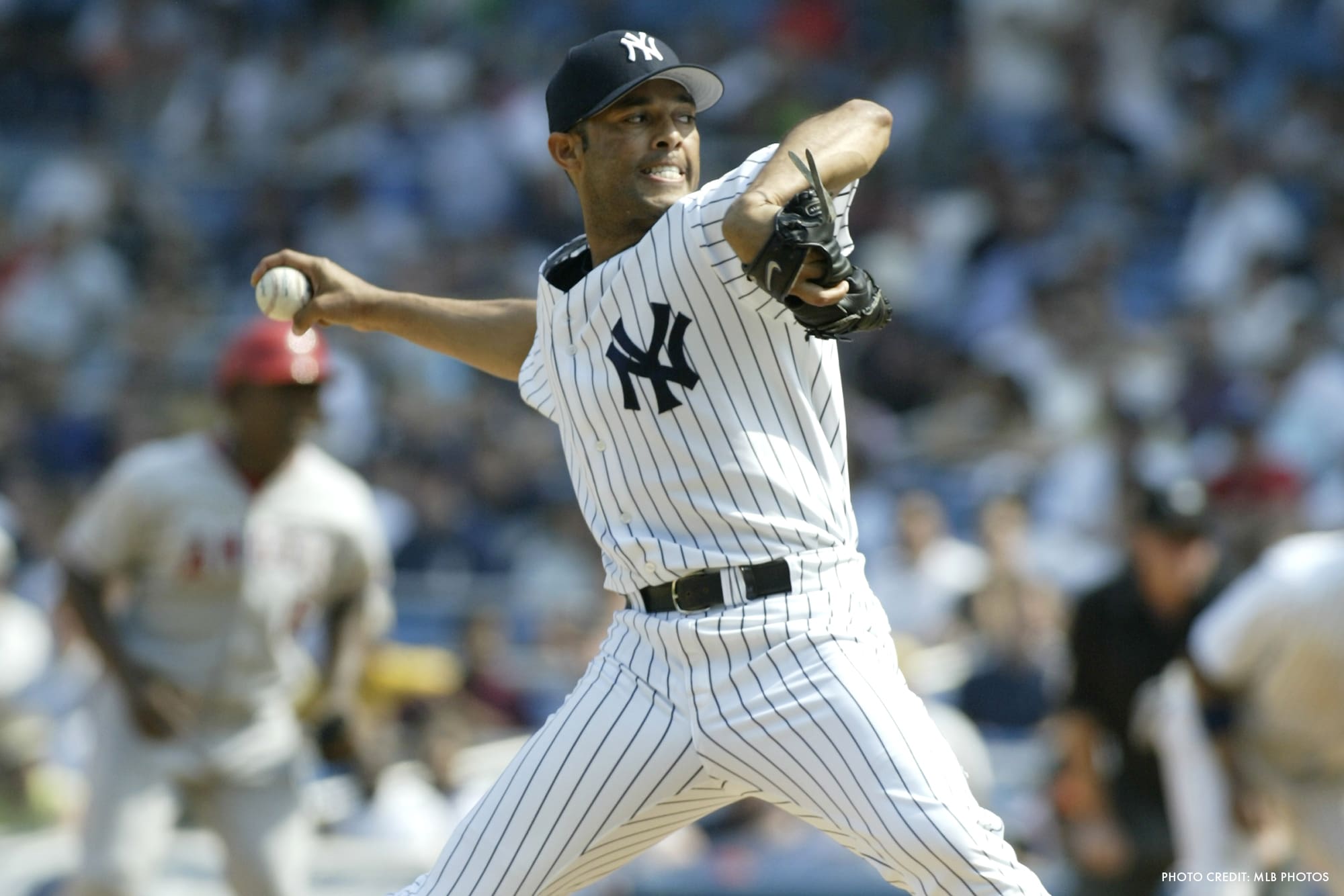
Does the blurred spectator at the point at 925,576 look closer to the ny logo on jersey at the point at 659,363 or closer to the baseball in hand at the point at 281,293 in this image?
the baseball in hand at the point at 281,293

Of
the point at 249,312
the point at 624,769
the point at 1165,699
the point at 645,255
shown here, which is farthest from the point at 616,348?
the point at 249,312

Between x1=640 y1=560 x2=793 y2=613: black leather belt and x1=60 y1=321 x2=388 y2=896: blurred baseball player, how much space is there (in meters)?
2.56

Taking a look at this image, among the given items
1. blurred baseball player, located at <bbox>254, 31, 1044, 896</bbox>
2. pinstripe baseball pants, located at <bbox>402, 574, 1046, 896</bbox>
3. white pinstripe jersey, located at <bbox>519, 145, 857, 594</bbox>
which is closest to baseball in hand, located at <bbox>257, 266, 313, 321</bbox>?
blurred baseball player, located at <bbox>254, 31, 1044, 896</bbox>

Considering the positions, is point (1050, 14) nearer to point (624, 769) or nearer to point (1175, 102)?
point (1175, 102)

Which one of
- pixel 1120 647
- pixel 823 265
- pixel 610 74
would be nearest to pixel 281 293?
pixel 610 74

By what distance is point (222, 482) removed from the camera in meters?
5.85

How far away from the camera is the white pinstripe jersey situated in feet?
11.0

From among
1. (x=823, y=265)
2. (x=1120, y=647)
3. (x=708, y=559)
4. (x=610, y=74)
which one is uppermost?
(x=610, y=74)

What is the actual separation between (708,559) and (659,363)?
0.38 meters

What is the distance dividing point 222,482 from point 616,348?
276 cm

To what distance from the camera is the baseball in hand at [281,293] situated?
3.96m

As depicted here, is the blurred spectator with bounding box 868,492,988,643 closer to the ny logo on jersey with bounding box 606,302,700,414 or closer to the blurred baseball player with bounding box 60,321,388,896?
the blurred baseball player with bounding box 60,321,388,896

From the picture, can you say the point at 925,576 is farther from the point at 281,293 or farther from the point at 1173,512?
the point at 281,293

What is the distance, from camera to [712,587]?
11.1 feet
